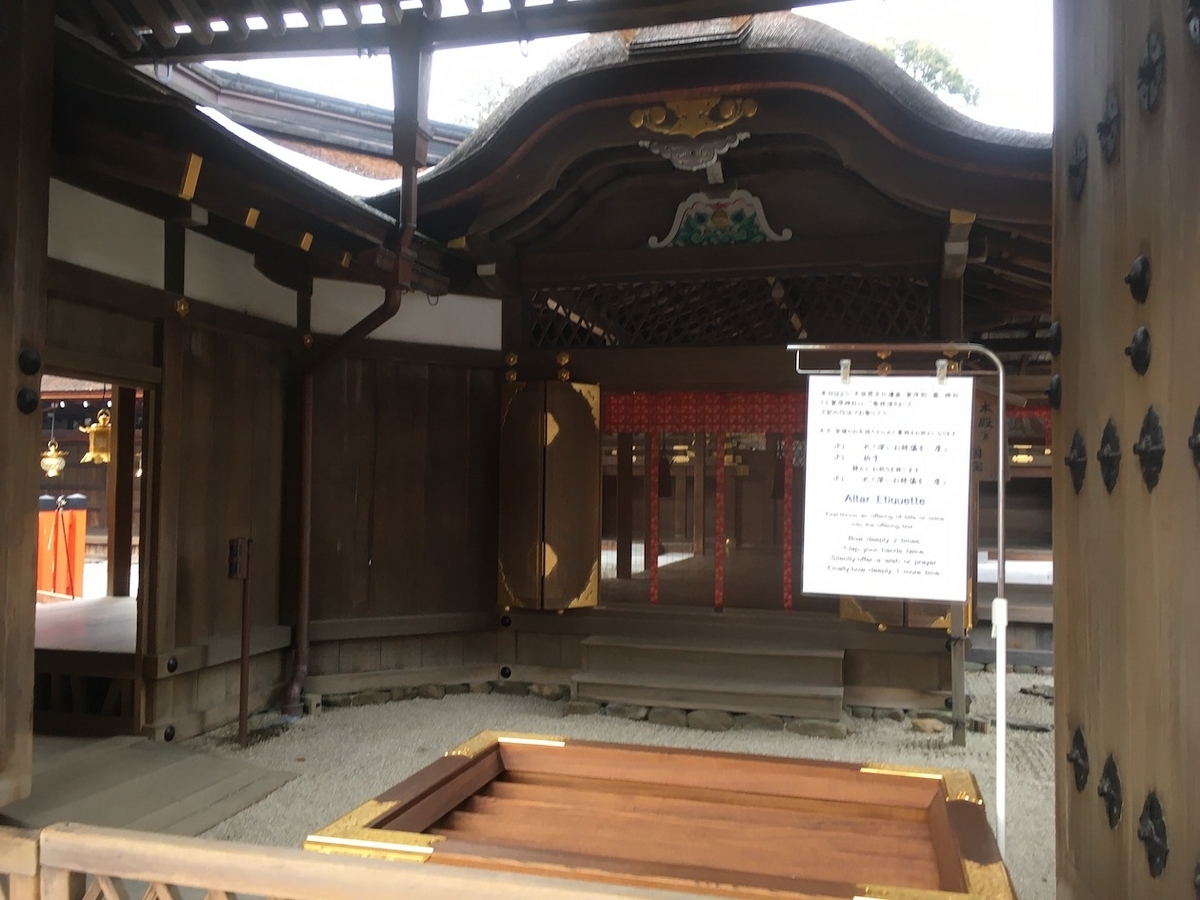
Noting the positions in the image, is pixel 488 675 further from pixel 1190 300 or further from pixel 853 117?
pixel 1190 300

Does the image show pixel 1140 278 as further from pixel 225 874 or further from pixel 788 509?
pixel 788 509

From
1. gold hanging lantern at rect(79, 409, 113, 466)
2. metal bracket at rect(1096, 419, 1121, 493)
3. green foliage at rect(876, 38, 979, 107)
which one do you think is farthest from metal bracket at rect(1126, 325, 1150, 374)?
green foliage at rect(876, 38, 979, 107)

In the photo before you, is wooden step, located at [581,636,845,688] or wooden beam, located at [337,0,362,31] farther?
wooden step, located at [581,636,845,688]

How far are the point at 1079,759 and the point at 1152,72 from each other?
1525 millimetres

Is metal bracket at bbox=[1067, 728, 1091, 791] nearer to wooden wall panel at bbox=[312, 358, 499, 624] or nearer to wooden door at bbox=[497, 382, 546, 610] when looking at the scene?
wooden door at bbox=[497, 382, 546, 610]

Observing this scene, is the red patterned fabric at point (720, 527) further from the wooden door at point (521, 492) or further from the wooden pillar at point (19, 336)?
the wooden pillar at point (19, 336)

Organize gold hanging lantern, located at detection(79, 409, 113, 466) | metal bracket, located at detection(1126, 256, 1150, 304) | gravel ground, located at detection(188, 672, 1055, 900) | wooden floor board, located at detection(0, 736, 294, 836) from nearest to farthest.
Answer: metal bracket, located at detection(1126, 256, 1150, 304) < wooden floor board, located at detection(0, 736, 294, 836) < gravel ground, located at detection(188, 672, 1055, 900) < gold hanging lantern, located at detection(79, 409, 113, 466)

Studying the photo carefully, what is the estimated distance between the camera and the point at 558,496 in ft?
22.0

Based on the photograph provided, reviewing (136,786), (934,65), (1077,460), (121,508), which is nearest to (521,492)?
(136,786)

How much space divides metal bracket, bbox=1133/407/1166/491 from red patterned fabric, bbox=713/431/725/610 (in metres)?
5.05

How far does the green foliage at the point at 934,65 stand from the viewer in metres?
20.7

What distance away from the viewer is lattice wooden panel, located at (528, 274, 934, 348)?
652 centimetres

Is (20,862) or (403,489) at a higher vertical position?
(403,489)

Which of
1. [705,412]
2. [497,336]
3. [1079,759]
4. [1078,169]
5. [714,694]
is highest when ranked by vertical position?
[497,336]
